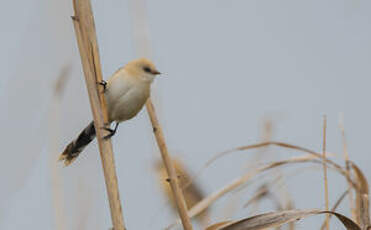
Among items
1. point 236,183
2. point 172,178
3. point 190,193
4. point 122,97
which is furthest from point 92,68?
point 190,193

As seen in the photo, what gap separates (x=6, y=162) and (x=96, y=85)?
1.51ft

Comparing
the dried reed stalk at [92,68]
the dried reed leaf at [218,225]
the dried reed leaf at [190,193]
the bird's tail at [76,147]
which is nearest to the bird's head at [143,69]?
the bird's tail at [76,147]

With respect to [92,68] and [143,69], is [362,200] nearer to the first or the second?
[92,68]

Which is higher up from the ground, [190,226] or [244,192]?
[190,226]

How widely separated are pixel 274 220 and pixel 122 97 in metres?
0.65

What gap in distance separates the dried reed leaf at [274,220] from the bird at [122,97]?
0.54 meters

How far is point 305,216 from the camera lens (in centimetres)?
110

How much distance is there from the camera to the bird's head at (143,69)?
1.62 metres

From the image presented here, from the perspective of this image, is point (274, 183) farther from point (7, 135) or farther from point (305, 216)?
point (7, 135)

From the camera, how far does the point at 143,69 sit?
1.65m

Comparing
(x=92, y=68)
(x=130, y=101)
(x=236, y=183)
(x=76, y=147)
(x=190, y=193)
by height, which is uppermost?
(x=92, y=68)

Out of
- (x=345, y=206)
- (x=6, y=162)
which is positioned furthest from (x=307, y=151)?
(x=6, y=162)

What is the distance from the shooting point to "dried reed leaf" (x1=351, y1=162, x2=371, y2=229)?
1104 mm

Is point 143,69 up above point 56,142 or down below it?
above
